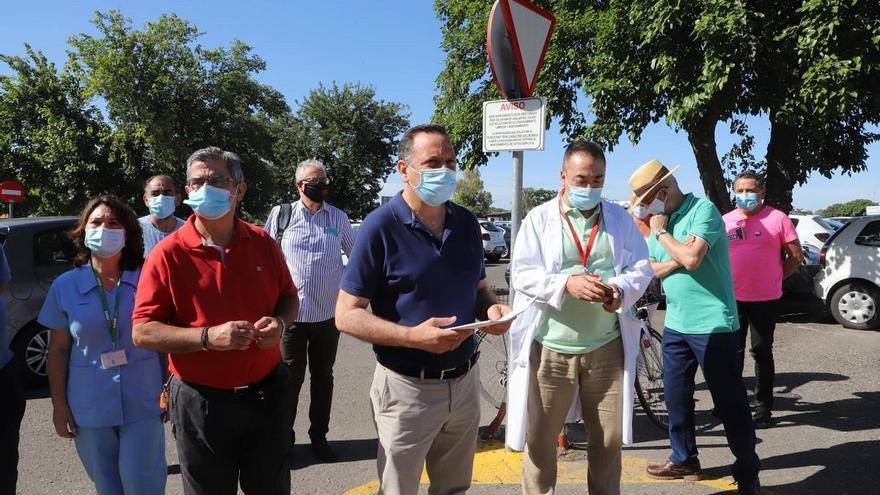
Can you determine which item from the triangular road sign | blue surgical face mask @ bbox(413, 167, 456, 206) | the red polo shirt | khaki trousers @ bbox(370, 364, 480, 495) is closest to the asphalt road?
khaki trousers @ bbox(370, 364, 480, 495)

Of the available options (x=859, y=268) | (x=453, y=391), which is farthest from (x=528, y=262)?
(x=859, y=268)

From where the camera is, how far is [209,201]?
253cm

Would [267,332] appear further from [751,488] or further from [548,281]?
[751,488]

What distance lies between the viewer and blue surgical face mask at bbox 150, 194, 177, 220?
436 centimetres

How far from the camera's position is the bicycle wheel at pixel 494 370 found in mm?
5406

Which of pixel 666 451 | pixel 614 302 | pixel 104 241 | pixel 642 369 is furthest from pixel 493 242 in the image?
pixel 104 241

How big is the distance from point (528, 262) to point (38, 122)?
106ft

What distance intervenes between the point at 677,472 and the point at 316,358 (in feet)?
8.51

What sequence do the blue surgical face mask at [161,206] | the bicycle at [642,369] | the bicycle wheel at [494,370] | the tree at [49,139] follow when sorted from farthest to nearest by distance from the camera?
the tree at [49,139] → the bicycle wheel at [494,370] → the bicycle at [642,369] → the blue surgical face mask at [161,206]

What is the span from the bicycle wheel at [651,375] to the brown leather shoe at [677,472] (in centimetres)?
101

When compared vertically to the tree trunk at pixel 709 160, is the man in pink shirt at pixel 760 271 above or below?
below

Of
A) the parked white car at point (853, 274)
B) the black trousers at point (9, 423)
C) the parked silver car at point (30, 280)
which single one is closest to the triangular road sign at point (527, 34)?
the black trousers at point (9, 423)

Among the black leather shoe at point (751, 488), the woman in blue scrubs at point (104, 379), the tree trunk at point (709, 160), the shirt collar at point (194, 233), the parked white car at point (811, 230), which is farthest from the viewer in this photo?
the parked white car at point (811, 230)

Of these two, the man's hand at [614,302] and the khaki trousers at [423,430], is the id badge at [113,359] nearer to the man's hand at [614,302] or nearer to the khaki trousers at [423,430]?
the khaki trousers at [423,430]
